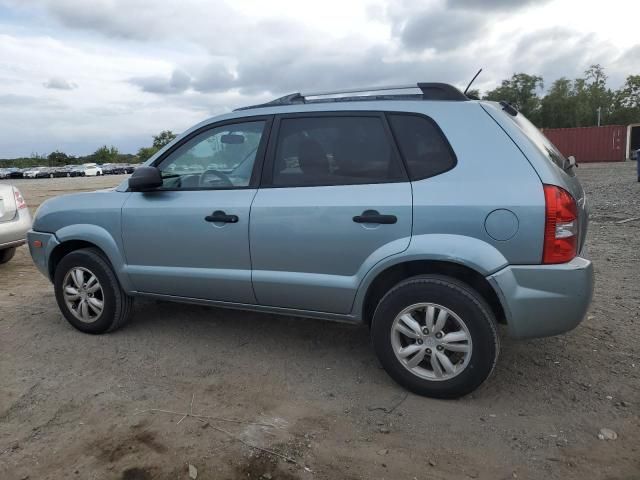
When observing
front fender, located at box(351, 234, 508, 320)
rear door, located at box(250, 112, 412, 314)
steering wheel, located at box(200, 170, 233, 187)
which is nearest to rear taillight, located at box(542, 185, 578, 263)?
front fender, located at box(351, 234, 508, 320)

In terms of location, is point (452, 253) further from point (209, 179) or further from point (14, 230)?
point (14, 230)

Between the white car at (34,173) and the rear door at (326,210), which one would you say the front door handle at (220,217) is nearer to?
the rear door at (326,210)

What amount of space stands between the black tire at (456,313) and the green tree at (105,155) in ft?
293

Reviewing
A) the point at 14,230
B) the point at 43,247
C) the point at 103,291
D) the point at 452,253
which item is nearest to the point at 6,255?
the point at 14,230

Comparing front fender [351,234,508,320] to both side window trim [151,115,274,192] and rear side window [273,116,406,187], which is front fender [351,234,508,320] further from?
side window trim [151,115,274,192]

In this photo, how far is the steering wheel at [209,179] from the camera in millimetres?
3738

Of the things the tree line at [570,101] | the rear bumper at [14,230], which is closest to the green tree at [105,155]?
the tree line at [570,101]

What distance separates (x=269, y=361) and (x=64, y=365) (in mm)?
1489

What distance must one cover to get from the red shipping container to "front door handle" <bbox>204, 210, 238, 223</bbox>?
113 ft

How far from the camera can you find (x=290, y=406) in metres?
3.12

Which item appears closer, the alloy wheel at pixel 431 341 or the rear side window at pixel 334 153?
the alloy wheel at pixel 431 341

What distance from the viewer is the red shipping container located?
3394cm

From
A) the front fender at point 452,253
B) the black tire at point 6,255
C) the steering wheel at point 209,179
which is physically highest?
the steering wheel at point 209,179

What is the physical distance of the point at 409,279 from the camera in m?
3.08
